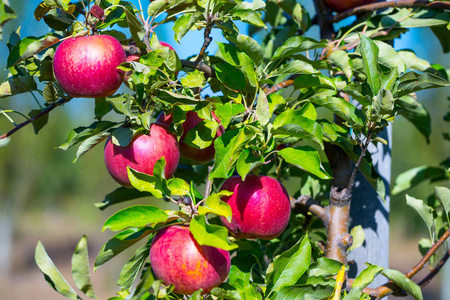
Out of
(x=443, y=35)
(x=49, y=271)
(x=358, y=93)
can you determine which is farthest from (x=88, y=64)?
(x=443, y=35)

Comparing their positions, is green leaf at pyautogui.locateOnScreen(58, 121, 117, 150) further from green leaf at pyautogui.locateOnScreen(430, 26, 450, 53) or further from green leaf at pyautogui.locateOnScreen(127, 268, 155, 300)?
green leaf at pyautogui.locateOnScreen(430, 26, 450, 53)

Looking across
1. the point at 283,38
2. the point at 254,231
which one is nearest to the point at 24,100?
the point at 283,38

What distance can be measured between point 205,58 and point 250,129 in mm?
267

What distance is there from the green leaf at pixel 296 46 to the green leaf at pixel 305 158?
166 millimetres

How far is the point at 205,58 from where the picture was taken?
2.69ft

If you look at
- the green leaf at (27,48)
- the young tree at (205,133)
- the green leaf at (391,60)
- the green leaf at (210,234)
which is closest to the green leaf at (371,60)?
the young tree at (205,133)

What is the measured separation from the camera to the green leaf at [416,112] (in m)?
1.01

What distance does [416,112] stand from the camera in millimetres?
1039

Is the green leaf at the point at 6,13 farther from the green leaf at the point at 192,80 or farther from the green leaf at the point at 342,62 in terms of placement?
the green leaf at the point at 342,62

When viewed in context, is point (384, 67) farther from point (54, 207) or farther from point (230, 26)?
→ point (54, 207)

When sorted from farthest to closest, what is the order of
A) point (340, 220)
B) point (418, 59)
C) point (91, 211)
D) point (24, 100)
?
1. point (91, 211)
2. point (24, 100)
3. point (418, 59)
4. point (340, 220)

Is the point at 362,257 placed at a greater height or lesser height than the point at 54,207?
greater

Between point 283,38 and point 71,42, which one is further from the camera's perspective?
point 283,38

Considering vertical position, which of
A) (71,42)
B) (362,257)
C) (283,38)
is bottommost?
(362,257)
